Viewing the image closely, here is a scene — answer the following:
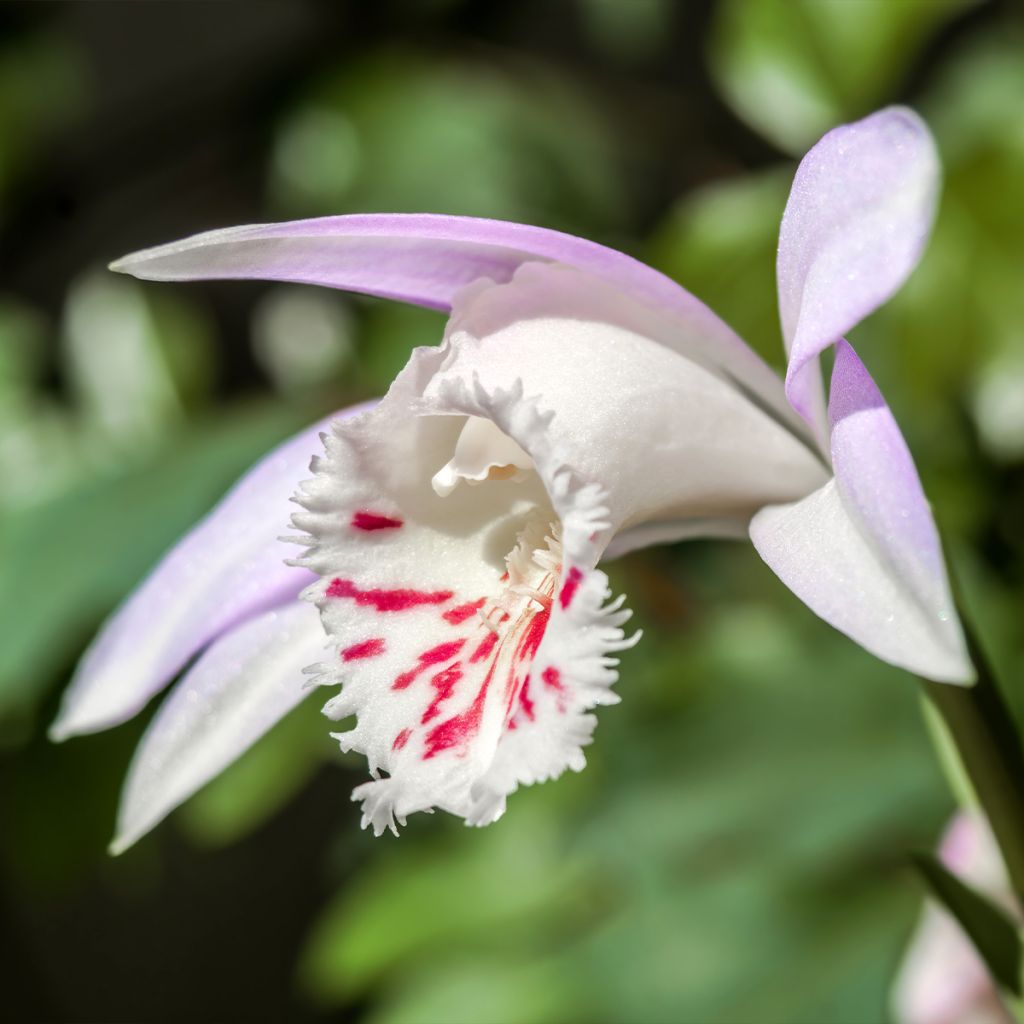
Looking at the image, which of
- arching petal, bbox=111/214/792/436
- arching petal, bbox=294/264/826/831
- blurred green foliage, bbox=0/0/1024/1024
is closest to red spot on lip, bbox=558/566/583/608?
arching petal, bbox=294/264/826/831

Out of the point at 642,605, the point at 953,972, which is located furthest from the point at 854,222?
the point at 642,605

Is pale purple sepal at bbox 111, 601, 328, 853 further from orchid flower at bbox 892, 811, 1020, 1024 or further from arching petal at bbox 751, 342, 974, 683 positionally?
orchid flower at bbox 892, 811, 1020, 1024

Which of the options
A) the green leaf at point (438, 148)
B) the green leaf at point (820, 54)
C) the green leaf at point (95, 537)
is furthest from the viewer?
the green leaf at point (438, 148)

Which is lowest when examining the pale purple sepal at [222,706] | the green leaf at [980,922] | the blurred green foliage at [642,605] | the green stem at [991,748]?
the blurred green foliage at [642,605]

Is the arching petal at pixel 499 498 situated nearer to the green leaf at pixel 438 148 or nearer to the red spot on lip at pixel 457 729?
the red spot on lip at pixel 457 729

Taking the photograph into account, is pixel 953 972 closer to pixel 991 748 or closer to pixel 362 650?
pixel 991 748

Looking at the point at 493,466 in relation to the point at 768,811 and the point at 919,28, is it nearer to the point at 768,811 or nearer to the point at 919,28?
the point at 768,811

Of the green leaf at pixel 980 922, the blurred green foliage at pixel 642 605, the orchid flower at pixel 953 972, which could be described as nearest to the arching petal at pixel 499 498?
the green leaf at pixel 980 922
